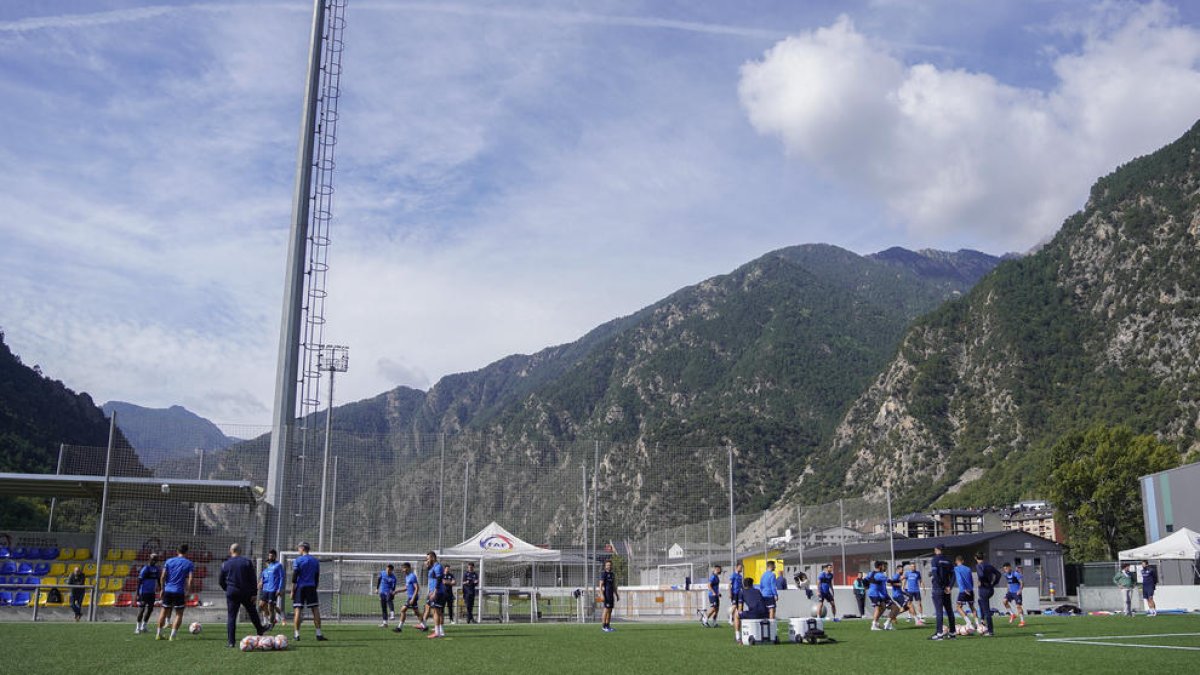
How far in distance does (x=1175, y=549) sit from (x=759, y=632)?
2343cm

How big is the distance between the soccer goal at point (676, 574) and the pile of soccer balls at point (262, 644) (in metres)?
26.4

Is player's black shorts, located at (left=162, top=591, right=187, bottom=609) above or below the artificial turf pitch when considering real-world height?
above

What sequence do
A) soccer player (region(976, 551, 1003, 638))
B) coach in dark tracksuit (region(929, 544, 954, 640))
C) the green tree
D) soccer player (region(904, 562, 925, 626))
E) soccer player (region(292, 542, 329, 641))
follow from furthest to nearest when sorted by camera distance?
the green tree < soccer player (region(904, 562, 925, 626)) < soccer player (region(976, 551, 1003, 638)) < coach in dark tracksuit (region(929, 544, 954, 640)) < soccer player (region(292, 542, 329, 641))

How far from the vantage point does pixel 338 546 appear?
1230 inches

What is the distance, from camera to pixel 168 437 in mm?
29109

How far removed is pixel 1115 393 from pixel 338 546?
101267mm

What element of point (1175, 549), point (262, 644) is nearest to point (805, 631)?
point (262, 644)

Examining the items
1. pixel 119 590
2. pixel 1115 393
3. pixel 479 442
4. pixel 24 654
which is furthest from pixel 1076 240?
pixel 24 654

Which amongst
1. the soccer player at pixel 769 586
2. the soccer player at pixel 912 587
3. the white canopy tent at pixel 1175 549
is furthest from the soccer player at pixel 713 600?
the white canopy tent at pixel 1175 549

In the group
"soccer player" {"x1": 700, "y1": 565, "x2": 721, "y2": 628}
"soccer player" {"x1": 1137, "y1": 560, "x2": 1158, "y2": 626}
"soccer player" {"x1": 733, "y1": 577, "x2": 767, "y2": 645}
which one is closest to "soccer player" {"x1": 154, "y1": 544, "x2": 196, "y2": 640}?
"soccer player" {"x1": 733, "y1": 577, "x2": 767, "y2": 645}

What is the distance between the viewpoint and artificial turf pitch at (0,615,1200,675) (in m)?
11.9

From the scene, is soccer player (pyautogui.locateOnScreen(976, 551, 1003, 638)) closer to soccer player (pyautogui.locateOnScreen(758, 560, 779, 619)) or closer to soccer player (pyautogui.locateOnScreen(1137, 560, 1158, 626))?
soccer player (pyautogui.locateOnScreen(758, 560, 779, 619))

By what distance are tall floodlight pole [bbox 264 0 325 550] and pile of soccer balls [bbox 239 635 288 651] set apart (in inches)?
482

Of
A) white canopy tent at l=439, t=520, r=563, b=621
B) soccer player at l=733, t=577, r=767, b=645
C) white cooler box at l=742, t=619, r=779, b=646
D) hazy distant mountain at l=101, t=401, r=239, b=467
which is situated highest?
hazy distant mountain at l=101, t=401, r=239, b=467
